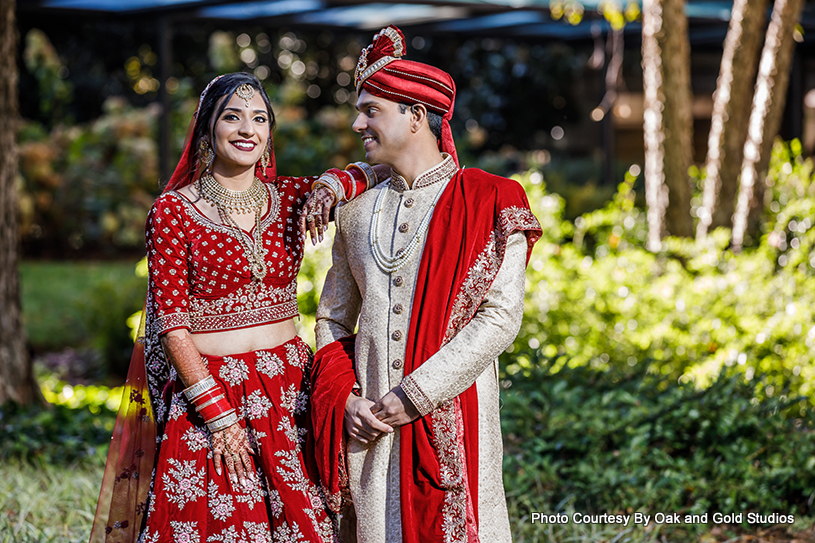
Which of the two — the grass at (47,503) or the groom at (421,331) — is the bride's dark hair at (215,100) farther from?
the grass at (47,503)

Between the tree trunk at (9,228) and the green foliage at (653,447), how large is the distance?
10.3 feet

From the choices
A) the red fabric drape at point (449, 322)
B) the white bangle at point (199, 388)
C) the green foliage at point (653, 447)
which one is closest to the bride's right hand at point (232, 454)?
the white bangle at point (199, 388)

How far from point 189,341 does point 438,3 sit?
285 inches

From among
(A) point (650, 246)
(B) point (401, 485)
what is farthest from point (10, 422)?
(A) point (650, 246)

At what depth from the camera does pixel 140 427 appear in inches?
99.0

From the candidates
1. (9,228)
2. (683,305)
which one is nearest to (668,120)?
(683,305)

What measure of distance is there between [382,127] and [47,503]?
8.59ft

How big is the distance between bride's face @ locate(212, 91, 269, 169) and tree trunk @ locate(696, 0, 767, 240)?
17.1ft

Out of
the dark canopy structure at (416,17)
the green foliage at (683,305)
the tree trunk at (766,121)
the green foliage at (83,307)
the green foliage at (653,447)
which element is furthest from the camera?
the dark canopy structure at (416,17)

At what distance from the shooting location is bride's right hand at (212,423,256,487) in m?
2.22

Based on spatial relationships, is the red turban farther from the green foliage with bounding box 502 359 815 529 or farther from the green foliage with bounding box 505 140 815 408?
the green foliage with bounding box 505 140 815 408

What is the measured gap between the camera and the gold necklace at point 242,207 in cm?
231

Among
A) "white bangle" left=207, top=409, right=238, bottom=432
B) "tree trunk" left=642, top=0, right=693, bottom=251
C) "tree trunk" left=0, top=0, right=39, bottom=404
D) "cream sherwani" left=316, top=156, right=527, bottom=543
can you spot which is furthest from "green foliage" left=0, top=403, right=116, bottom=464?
"tree trunk" left=642, top=0, right=693, bottom=251

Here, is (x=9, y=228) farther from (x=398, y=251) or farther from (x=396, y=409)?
(x=396, y=409)
